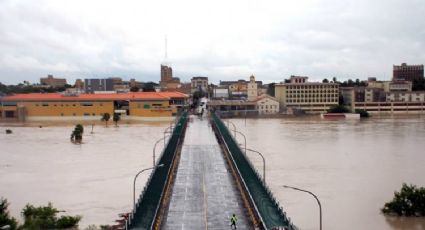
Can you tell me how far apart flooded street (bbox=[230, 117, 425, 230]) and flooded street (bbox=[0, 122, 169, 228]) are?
6.14 meters

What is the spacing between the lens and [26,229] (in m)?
12.5

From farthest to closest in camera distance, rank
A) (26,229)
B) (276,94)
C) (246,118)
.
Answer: (276,94) < (246,118) < (26,229)

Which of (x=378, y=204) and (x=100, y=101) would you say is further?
(x=100, y=101)

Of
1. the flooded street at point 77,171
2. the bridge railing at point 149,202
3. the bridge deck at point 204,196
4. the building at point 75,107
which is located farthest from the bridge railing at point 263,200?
the building at point 75,107

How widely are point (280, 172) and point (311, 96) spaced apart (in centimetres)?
5618

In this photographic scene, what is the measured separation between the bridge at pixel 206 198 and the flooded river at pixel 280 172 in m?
1.60

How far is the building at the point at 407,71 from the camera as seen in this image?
12119 centimetres

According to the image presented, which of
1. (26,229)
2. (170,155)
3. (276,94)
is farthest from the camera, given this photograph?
(276,94)

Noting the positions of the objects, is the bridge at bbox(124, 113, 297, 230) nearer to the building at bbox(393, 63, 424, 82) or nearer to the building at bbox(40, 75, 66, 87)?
the building at bbox(393, 63, 424, 82)

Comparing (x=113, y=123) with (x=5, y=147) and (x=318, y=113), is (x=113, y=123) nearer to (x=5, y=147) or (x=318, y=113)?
(x=5, y=147)

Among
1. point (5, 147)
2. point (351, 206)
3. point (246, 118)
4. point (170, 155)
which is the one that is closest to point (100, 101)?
point (246, 118)

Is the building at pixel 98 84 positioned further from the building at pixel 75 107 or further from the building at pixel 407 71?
the building at pixel 407 71

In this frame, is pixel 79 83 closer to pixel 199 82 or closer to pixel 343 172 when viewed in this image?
pixel 199 82

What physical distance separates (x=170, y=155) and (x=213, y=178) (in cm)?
394
